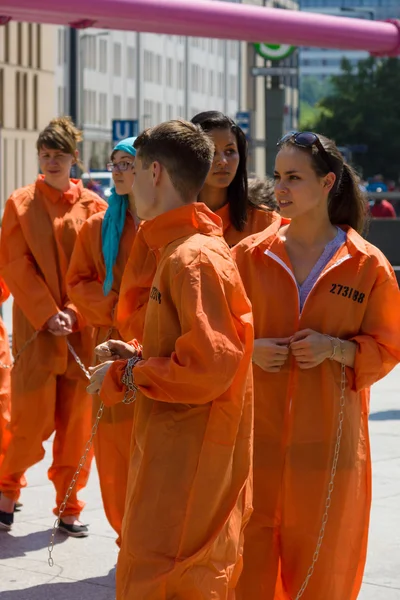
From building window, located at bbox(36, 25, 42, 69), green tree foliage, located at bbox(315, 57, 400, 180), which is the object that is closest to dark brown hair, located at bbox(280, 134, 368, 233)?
green tree foliage, located at bbox(315, 57, 400, 180)

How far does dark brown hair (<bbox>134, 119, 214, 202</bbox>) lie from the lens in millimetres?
3877

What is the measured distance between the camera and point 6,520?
700 cm

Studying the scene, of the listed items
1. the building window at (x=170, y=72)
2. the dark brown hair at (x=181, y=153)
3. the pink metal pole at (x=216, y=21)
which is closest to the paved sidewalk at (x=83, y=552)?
the dark brown hair at (x=181, y=153)

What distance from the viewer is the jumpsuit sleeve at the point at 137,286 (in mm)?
4992

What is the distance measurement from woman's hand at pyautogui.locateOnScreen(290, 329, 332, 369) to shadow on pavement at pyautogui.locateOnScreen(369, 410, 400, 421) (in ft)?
19.4

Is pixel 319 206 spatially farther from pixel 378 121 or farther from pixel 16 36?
pixel 16 36

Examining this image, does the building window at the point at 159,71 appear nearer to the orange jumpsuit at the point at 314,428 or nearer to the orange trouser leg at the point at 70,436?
the orange trouser leg at the point at 70,436

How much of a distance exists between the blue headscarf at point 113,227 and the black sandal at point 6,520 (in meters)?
1.50

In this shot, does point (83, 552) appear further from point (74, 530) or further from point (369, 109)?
point (369, 109)

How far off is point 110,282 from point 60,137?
48.9 inches

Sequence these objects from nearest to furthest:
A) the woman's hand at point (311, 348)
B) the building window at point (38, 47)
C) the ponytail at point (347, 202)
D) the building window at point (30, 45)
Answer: the woman's hand at point (311, 348) → the ponytail at point (347, 202) → the building window at point (30, 45) → the building window at point (38, 47)

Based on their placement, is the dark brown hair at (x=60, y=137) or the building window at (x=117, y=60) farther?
the building window at (x=117, y=60)

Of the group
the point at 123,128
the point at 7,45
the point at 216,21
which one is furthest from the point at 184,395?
the point at 7,45

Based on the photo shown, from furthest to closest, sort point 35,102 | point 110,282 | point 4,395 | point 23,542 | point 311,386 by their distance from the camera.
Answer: point 35,102 → point 4,395 → point 23,542 → point 110,282 → point 311,386
